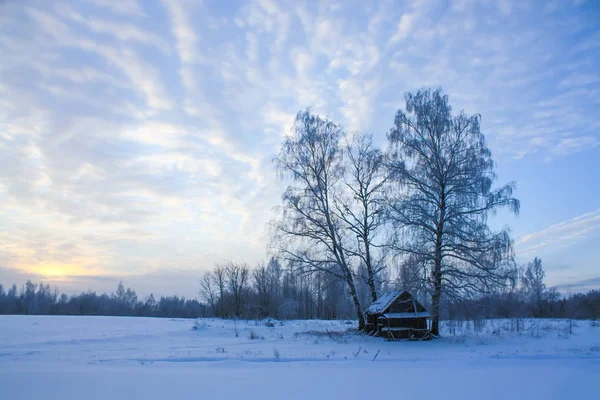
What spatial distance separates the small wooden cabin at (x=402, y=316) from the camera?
19109mm

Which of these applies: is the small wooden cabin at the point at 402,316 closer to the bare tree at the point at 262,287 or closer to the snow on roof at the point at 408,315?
the snow on roof at the point at 408,315

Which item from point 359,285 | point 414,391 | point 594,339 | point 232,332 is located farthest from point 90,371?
point 594,339

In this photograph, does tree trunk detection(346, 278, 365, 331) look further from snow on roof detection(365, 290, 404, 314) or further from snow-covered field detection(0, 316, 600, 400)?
snow-covered field detection(0, 316, 600, 400)

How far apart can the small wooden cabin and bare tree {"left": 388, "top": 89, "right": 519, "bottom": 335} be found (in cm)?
86

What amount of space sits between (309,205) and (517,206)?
11415mm

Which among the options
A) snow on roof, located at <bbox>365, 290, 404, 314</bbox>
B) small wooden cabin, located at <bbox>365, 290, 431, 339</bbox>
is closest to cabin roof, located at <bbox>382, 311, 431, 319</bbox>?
small wooden cabin, located at <bbox>365, 290, 431, 339</bbox>

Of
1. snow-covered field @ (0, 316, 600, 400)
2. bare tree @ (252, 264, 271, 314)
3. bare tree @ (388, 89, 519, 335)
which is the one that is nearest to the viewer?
snow-covered field @ (0, 316, 600, 400)

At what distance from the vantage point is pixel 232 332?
24.5 m

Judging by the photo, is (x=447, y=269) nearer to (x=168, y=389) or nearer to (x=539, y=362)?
(x=539, y=362)

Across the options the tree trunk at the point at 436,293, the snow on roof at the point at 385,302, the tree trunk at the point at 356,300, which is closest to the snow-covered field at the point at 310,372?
the tree trunk at the point at 436,293

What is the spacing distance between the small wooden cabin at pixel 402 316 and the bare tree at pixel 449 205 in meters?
0.86

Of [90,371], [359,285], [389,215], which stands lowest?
[90,371]

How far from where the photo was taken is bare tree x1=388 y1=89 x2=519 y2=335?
714 inches

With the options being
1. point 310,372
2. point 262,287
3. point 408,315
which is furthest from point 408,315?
point 262,287
